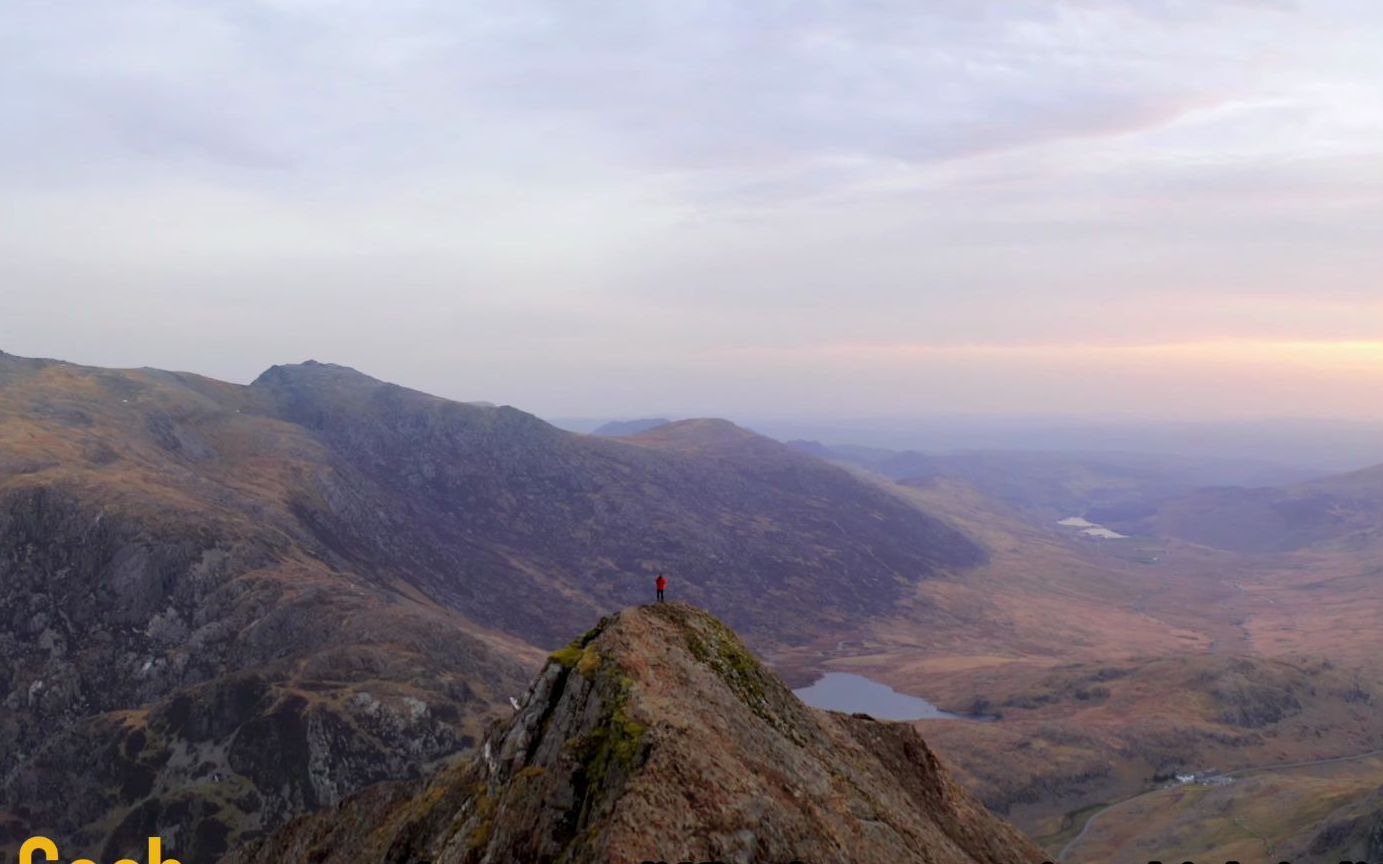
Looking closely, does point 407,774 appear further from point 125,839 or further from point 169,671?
point 169,671

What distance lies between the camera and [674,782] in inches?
1289

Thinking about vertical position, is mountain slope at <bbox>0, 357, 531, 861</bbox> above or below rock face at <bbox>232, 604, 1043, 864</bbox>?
below

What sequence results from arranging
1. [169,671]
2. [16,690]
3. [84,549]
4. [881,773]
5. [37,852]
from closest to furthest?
[881,773]
[37,852]
[16,690]
[169,671]
[84,549]

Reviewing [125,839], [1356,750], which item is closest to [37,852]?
[125,839]

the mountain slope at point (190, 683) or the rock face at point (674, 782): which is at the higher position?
the rock face at point (674, 782)

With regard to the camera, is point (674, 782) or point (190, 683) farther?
point (190, 683)

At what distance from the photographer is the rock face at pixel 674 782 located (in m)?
32.3

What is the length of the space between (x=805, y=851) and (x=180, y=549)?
19784 cm

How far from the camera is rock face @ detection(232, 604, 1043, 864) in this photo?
106 ft

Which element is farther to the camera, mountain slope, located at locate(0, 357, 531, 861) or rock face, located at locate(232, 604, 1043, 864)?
mountain slope, located at locate(0, 357, 531, 861)

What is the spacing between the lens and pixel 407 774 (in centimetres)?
13775

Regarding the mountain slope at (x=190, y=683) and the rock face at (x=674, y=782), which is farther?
the mountain slope at (x=190, y=683)

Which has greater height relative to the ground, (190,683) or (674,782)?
(674,782)

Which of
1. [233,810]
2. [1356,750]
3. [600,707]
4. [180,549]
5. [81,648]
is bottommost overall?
[1356,750]
